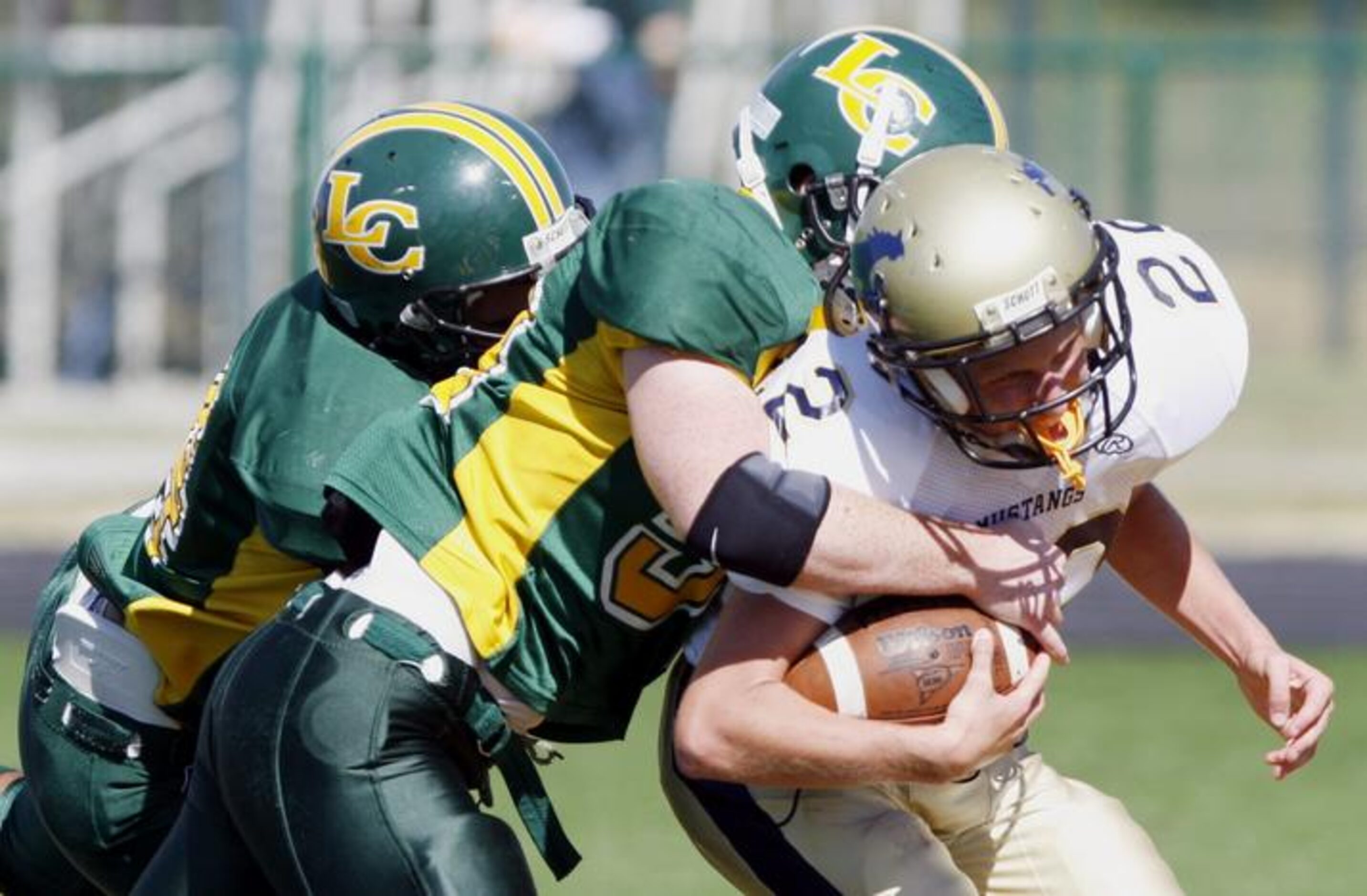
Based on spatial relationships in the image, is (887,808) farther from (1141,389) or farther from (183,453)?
(183,453)

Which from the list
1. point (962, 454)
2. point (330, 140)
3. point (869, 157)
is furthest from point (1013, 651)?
point (330, 140)

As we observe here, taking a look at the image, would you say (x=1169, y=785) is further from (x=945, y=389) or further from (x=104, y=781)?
(x=945, y=389)

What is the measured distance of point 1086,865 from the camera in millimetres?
4055

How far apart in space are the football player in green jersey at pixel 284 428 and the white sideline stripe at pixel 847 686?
94 centimetres

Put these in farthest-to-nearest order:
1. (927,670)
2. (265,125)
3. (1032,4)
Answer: (1032,4), (265,125), (927,670)

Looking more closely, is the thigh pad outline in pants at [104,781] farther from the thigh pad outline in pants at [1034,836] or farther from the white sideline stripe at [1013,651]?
the white sideline stripe at [1013,651]

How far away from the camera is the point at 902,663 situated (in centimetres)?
368

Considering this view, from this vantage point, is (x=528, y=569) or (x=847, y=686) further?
(x=528, y=569)

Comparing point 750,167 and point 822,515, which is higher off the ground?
point 750,167

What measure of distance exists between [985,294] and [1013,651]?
54 cm

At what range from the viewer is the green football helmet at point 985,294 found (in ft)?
11.7

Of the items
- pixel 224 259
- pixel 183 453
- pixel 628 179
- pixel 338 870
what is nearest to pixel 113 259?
pixel 224 259

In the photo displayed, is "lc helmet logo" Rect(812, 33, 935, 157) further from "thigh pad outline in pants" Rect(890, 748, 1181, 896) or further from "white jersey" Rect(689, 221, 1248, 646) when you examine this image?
"thigh pad outline in pants" Rect(890, 748, 1181, 896)

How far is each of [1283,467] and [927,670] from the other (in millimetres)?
10197
